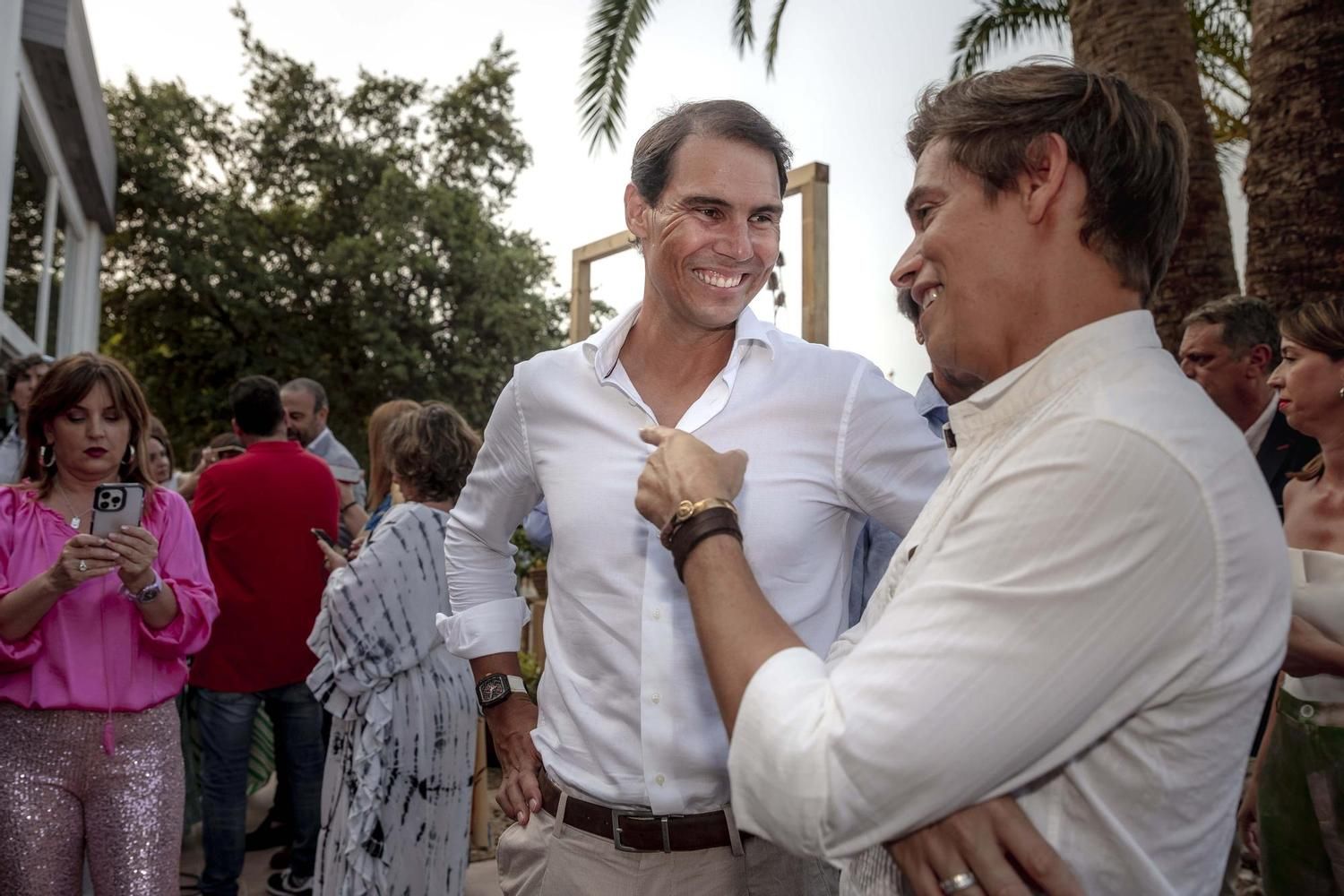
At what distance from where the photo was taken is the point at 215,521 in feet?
16.3

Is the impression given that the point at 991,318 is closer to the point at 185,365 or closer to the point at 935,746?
the point at 935,746

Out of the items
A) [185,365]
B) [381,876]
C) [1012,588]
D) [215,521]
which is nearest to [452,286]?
[185,365]

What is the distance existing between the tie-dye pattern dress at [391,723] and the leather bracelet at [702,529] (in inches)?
118

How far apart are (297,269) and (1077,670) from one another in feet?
78.9

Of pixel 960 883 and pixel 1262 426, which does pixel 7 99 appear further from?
pixel 960 883

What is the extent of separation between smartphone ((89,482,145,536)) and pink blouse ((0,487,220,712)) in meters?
0.21

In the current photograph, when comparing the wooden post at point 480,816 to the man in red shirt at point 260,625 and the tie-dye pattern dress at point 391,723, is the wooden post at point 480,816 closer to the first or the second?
the man in red shirt at point 260,625

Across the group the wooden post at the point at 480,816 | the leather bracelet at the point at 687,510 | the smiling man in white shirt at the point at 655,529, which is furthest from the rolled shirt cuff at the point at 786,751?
the wooden post at the point at 480,816

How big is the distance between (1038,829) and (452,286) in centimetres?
2203

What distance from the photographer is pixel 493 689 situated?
2.45 meters

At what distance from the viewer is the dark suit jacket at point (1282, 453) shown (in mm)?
3697

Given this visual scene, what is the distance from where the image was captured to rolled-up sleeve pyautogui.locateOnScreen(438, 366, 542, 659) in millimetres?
2516

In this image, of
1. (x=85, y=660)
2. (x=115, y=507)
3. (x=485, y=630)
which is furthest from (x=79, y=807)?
(x=485, y=630)

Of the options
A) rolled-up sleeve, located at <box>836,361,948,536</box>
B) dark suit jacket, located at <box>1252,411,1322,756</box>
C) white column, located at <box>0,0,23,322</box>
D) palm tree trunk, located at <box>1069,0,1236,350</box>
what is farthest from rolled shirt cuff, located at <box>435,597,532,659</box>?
white column, located at <box>0,0,23,322</box>
